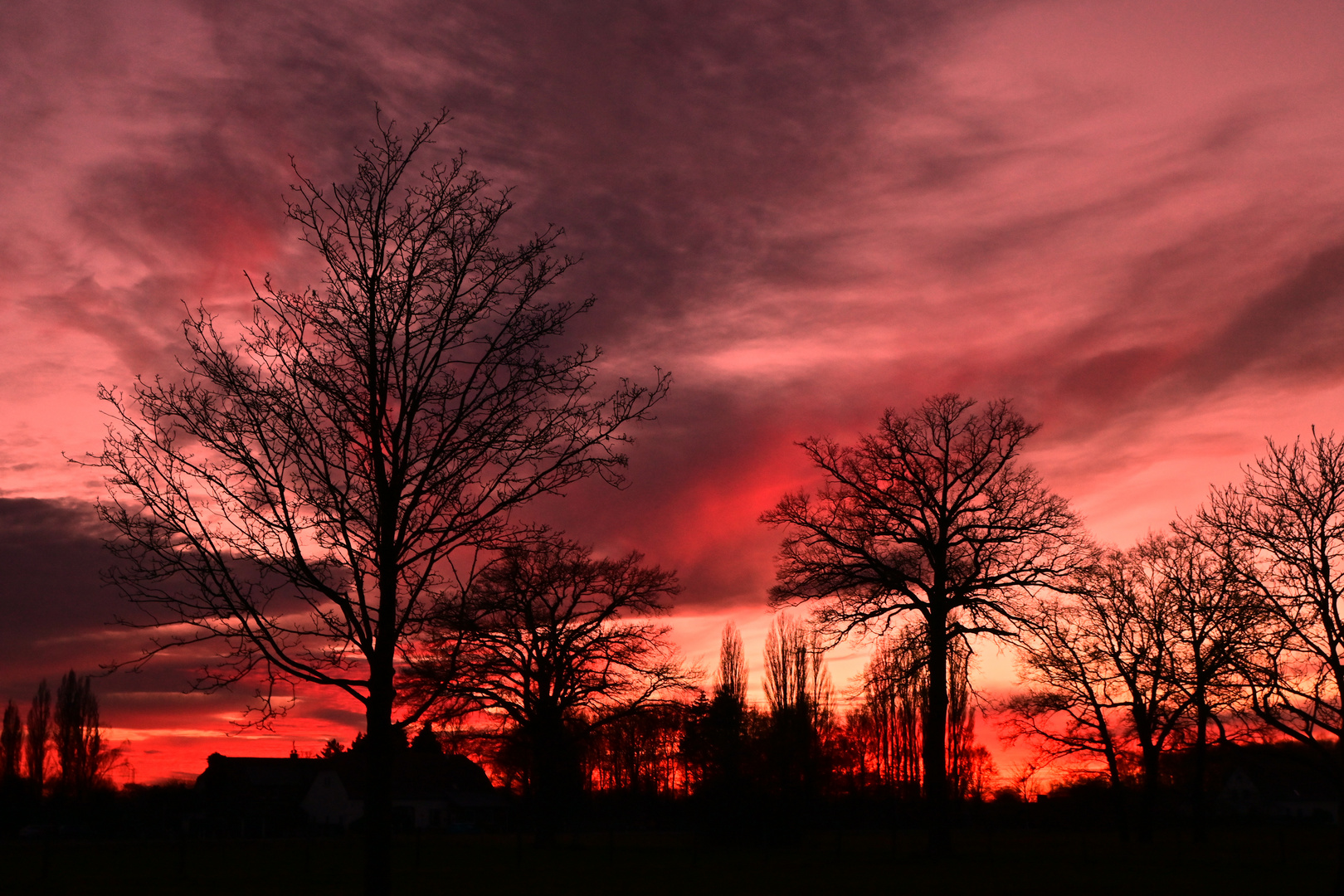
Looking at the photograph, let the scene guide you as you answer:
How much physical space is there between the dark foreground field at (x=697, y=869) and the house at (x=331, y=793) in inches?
1163

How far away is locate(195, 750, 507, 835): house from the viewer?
8394 centimetres

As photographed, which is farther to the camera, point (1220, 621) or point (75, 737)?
point (75, 737)

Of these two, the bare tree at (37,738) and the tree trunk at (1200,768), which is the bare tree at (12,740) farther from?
the tree trunk at (1200,768)

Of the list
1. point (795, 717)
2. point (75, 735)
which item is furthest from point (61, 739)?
point (795, 717)

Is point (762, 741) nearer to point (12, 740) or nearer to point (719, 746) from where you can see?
point (719, 746)

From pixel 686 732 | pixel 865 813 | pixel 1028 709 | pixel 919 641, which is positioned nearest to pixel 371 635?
pixel 919 641

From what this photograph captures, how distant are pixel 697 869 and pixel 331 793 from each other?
63609mm

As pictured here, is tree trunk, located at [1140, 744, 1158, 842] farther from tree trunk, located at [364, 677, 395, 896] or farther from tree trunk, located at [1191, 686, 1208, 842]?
tree trunk, located at [364, 677, 395, 896]

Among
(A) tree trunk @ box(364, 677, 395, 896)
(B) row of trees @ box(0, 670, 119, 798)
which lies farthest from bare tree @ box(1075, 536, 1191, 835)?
(B) row of trees @ box(0, 670, 119, 798)

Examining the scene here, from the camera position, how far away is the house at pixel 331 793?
8394cm

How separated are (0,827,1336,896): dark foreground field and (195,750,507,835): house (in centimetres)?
2953

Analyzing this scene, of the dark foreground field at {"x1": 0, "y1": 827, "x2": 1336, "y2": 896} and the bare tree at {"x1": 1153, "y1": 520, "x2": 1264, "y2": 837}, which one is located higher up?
the bare tree at {"x1": 1153, "y1": 520, "x2": 1264, "y2": 837}

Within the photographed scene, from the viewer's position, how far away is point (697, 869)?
119 ft

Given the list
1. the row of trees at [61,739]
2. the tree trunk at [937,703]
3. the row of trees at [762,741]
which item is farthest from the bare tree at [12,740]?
the tree trunk at [937,703]
